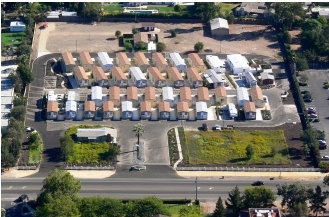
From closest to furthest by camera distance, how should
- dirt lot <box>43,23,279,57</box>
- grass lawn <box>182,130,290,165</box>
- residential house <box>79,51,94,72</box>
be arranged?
grass lawn <box>182,130,290,165</box> → residential house <box>79,51,94,72</box> → dirt lot <box>43,23,279,57</box>

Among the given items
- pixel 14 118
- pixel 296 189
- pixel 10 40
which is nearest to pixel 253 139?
pixel 296 189

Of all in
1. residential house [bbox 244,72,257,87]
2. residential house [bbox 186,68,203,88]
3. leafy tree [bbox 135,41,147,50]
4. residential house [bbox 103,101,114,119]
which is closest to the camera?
residential house [bbox 103,101,114,119]

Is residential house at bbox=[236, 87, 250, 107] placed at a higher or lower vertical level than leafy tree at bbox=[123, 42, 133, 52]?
lower

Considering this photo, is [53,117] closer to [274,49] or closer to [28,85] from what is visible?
[28,85]

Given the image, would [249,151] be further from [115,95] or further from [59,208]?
[59,208]

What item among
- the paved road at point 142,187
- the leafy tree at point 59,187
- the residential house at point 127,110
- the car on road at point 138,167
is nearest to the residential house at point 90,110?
the residential house at point 127,110

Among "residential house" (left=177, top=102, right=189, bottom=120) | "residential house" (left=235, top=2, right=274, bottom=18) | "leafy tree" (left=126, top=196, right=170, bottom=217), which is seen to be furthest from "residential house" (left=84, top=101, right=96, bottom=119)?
"residential house" (left=235, top=2, right=274, bottom=18)

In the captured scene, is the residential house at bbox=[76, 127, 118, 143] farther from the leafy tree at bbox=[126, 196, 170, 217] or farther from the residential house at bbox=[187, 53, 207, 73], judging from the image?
the residential house at bbox=[187, 53, 207, 73]
